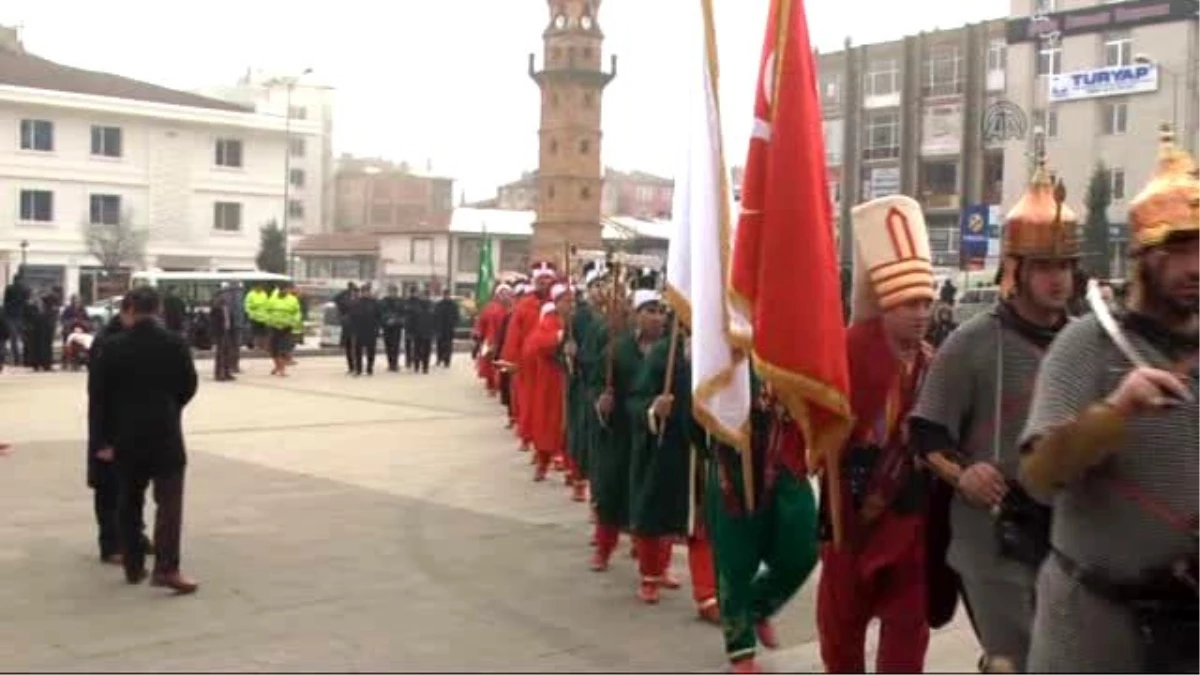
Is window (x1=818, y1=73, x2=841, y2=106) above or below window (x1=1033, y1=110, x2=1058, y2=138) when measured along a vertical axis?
above

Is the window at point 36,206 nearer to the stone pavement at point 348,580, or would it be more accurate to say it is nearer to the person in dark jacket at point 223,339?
the person in dark jacket at point 223,339

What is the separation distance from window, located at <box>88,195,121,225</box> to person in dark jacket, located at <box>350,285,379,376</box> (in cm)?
3781

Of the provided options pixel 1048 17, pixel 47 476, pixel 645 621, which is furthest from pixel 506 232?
pixel 645 621

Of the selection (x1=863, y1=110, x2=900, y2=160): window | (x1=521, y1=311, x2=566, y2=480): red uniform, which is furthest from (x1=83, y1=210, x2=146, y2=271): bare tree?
(x1=521, y1=311, x2=566, y2=480): red uniform

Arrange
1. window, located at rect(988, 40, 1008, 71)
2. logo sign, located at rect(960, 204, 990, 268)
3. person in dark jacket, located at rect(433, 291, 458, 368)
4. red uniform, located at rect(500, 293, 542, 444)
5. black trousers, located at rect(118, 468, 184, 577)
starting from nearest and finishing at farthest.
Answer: black trousers, located at rect(118, 468, 184, 577)
red uniform, located at rect(500, 293, 542, 444)
person in dark jacket, located at rect(433, 291, 458, 368)
logo sign, located at rect(960, 204, 990, 268)
window, located at rect(988, 40, 1008, 71)

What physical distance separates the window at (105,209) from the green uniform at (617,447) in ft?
188

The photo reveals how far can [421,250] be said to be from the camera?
278 feet

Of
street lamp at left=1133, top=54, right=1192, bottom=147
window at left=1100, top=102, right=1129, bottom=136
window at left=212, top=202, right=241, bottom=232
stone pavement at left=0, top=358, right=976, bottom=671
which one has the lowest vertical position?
stone pavement at left=0, top=358, right=976, bottom=671

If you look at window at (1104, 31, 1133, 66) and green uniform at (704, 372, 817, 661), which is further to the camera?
window at (1104, 31, 1133, 66)

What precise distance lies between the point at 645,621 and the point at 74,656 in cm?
266

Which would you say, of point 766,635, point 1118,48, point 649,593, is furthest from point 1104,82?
point 766,635

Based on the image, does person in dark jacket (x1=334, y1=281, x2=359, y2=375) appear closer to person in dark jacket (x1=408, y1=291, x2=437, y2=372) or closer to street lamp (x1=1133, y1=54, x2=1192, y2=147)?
person in dark jacket (x1=408, y1=291, x2=437, y2=372)

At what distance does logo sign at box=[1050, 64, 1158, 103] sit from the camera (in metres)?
54.0

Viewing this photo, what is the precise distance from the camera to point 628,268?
34.2 feet
